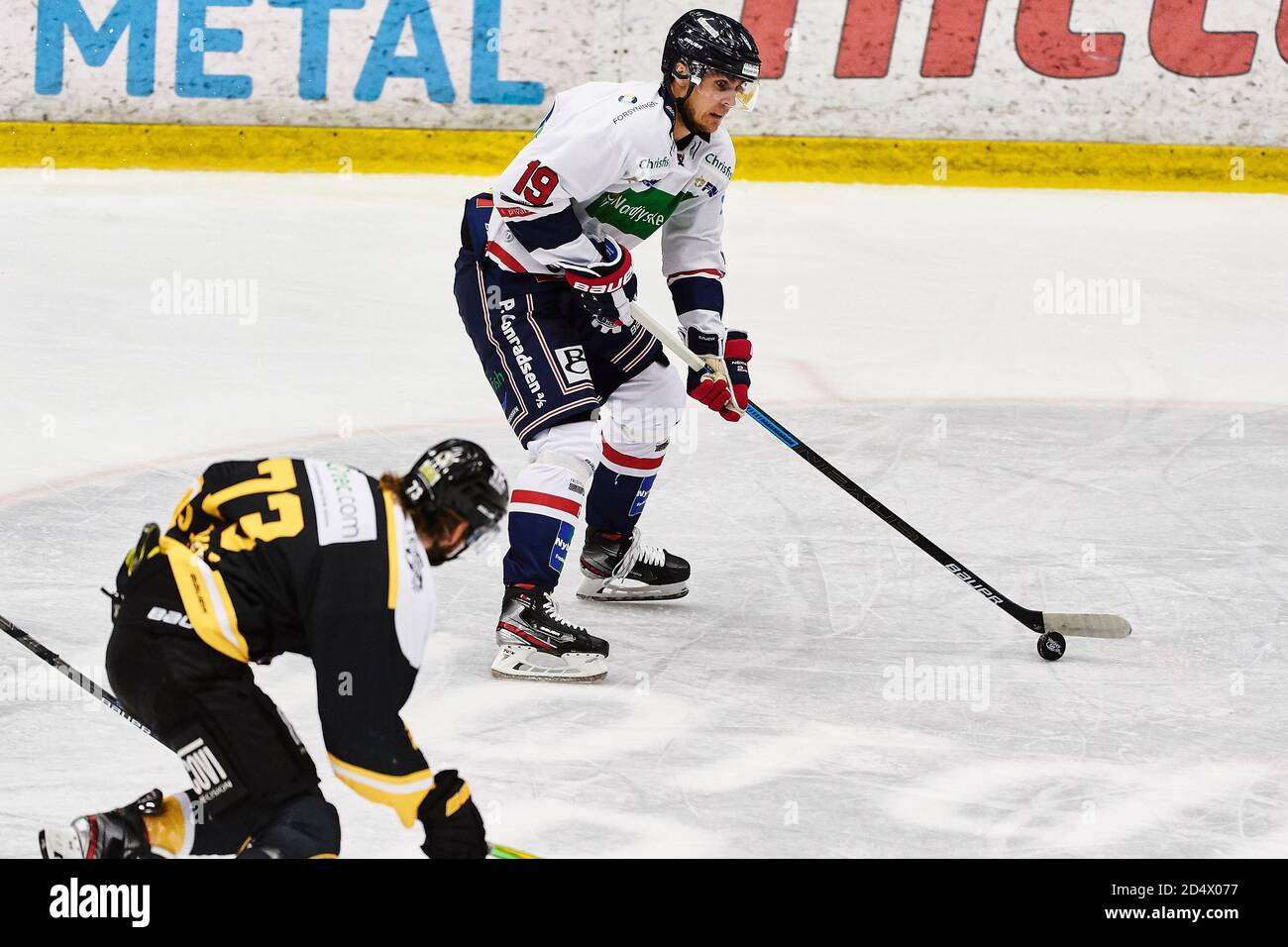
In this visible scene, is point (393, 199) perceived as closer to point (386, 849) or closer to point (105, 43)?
point (105, 43)

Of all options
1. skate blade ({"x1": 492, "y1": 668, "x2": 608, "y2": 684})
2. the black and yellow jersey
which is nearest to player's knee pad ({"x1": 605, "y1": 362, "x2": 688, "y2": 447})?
skate blade ({"x1": 492, "y1": 668, "x2": 608, "y2": 684})

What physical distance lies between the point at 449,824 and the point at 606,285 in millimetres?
1799

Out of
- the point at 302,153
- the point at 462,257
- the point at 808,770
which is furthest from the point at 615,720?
the point at 302,153

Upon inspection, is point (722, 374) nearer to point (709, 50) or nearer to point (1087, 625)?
point (709, 50)

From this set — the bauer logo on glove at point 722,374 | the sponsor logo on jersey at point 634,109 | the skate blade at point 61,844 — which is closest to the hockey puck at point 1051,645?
the bauer logo on glove at point 722,374

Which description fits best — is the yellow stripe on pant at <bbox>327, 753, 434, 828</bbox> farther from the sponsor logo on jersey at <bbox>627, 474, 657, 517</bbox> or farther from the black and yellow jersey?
the sponsor logo on jersey at <bbox>627, 474, 657, 517</bbox>

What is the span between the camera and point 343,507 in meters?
2.41

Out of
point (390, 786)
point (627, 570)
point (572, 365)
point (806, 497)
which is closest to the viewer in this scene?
point (390, 786)

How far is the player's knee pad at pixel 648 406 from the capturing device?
13.8 ft

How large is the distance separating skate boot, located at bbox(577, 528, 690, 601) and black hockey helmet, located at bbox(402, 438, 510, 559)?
1.93m

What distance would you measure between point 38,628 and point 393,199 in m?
5.35

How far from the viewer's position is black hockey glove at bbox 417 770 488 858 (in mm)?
2379

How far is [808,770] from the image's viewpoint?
3396 millimetres

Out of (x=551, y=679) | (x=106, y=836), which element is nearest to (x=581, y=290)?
(x=551, y=679)
